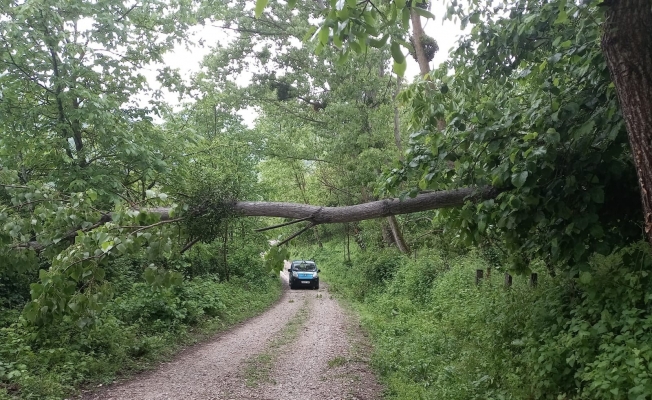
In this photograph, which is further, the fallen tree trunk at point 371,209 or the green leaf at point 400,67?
the fallen tree trunk at point 371,209

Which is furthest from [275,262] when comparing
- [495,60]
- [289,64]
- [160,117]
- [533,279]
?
[289,64]

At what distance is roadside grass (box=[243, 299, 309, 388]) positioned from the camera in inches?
291

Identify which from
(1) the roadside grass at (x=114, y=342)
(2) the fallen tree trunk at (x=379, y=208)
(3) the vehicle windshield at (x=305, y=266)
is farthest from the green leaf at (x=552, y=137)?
(3) the vehicle windshield at (x=305, y=266)

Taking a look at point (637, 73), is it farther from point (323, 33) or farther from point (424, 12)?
point (323, 33)

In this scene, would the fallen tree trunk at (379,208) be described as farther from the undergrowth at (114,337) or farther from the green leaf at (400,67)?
the green leaf at (400,67)

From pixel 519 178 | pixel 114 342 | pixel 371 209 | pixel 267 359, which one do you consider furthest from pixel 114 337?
pixel 519 178

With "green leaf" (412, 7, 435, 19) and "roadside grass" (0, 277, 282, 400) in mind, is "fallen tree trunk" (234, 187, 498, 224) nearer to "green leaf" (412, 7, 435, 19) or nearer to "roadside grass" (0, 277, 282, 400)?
"roadside grass" (0, 277, 282, 400)

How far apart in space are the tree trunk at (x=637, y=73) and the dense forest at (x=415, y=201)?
1 centimetres

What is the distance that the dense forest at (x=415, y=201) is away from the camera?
406cm

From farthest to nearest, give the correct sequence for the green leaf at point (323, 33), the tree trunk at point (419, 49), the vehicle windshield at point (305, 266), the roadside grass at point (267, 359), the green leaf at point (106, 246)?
1. the vehicle windshield at point (305, 266)
2. the tree trunk at point (419, 49)
3. the roadside grass at point (267, 359)
4. the green leaf at point (106, 246)
5. the green leaf at point (323, 33)

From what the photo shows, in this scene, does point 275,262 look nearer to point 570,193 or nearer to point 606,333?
point 570,193

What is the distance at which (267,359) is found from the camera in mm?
8648

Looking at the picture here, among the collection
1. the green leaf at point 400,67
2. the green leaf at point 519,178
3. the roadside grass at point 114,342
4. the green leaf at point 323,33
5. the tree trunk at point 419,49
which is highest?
the tree trunk at point 419,49

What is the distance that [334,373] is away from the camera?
766 cm
